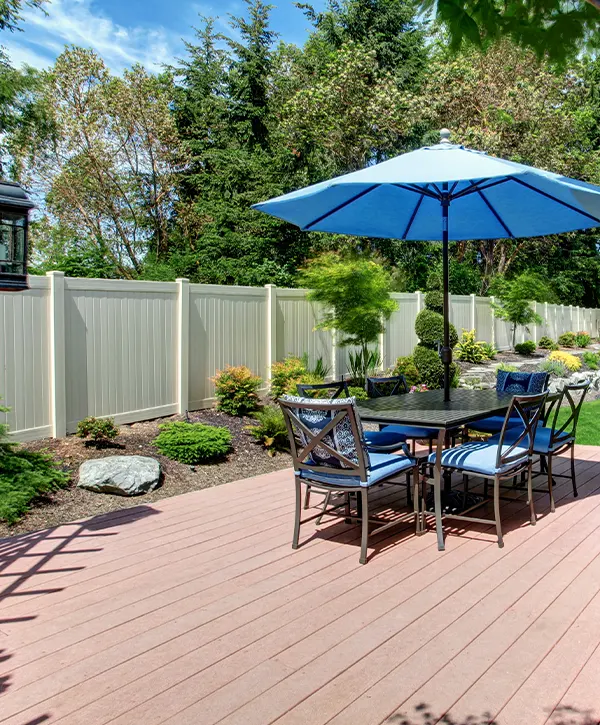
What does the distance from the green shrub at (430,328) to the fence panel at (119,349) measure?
210 inches

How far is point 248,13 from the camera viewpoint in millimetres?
19953

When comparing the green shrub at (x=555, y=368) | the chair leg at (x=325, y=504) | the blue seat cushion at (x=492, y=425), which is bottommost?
the chair leg at (x=325, y=504)

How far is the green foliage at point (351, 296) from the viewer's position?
30.9ft

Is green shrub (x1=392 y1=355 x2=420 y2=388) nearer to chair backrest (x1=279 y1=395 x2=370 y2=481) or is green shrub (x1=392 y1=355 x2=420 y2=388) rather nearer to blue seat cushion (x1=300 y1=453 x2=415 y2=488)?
blue seat cushion (x1=300 y1=453 x2=415 y2=488)

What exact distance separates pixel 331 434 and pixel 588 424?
6327 millimetres

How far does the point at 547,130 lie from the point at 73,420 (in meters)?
17.0

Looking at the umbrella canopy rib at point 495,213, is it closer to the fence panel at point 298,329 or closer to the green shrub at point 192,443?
the green shrub at point 192,443

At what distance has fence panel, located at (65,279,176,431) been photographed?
6.52 m

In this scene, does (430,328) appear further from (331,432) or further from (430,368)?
(331,432)

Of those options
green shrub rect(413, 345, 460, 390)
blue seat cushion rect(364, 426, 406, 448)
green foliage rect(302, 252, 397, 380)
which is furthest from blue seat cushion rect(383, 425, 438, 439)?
green shrub rect(413, 345, 460, 390)

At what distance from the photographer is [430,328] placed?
37.4 feet

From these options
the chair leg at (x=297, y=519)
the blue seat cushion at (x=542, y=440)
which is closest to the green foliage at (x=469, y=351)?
the blue seat cushion at (x=542, y=440)

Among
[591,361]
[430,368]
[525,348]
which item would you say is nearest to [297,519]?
[430,368]

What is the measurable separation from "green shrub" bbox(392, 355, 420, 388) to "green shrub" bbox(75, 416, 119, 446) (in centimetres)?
533
